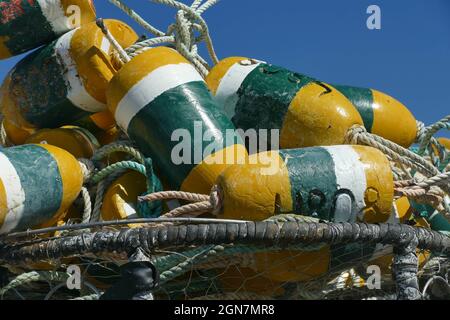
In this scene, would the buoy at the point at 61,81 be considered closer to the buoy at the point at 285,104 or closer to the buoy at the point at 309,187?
the buoy at the point at 285,104

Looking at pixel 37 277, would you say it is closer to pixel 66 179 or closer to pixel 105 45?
pixel 66 179

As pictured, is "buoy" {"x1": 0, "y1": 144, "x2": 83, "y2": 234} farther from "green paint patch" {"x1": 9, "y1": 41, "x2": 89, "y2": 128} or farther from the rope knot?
the rope knot

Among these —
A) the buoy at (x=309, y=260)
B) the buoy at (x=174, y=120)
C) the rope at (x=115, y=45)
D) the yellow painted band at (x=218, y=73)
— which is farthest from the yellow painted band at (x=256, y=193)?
the rope at (x=115, y=45)

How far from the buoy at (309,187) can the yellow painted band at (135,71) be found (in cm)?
68

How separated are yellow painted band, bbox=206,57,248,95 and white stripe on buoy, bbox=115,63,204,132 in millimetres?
249

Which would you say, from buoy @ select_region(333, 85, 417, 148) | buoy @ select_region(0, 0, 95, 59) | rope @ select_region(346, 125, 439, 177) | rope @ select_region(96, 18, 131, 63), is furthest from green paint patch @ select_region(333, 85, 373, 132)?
buoy @ select_region(0, 0, 95, 59)

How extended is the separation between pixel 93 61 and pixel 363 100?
1.29 meters

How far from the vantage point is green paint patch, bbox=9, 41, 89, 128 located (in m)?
3.57

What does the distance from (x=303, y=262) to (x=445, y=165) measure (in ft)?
4.62

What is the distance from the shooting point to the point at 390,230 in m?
2.50

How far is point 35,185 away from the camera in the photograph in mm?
2836

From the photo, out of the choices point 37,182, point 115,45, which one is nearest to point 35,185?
point 37,182

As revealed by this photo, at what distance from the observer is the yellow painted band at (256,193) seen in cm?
258

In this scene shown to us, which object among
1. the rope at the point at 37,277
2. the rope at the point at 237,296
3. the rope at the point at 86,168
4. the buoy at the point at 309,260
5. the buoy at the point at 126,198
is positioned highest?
the rope at the point at 86,168
